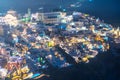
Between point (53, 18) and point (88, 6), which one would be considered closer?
point (53, 18)

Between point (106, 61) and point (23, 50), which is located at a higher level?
point (23, 50)

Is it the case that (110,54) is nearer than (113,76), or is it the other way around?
(113,76)

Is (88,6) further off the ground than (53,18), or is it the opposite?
(88,6)

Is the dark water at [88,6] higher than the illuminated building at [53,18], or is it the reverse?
the dark water at [88,6]

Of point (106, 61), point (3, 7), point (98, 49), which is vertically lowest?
point (106, 61)

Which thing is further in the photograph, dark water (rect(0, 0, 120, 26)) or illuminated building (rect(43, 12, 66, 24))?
dark water (rect(0, 0, 120, 26))

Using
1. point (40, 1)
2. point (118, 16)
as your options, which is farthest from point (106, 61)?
point (40, 1)

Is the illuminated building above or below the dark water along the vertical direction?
below

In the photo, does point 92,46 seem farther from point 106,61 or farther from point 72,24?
point 72,24

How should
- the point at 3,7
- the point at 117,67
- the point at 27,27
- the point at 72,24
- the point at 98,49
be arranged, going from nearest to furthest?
the point at 117,67, the point at 98,49, the point at 27,27, the point at 72,24, the point at 3,7

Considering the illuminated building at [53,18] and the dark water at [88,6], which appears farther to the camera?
the dark water at [88,6]

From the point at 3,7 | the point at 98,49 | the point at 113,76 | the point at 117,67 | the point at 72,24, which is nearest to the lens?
the point at 113,76
